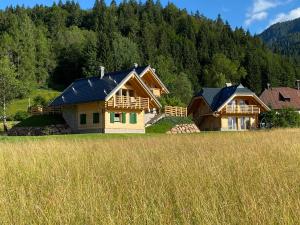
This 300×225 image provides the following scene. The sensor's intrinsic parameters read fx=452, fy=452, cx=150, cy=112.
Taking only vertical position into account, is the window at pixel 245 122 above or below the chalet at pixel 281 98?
below

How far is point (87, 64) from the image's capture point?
8612 centimetres

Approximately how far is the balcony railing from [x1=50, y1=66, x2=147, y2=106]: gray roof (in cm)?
1548

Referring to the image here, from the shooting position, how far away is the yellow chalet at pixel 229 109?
2042 inches

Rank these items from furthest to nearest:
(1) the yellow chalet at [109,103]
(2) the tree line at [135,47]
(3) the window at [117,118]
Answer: (2) the tree line at [135,47] < (3) the window at [117,118] < (1) the yellow chalet at [109,103]

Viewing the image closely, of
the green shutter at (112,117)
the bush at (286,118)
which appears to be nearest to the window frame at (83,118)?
the green shutter at (112,117)

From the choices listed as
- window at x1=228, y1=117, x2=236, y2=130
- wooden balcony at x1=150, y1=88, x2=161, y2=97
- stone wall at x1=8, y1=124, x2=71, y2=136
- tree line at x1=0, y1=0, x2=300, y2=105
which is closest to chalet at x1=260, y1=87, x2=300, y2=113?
tree line at x1=0, y1=0, x2=300, y2=105

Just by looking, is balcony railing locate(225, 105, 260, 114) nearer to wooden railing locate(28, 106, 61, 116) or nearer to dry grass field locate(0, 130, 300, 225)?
wooden railing locate(28, 106, 61, 116)

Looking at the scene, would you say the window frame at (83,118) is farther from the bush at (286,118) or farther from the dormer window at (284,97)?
the dormer window at (284,97)

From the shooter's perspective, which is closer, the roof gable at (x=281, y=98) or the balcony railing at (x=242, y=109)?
the balcony railing at (x=242, y=109)

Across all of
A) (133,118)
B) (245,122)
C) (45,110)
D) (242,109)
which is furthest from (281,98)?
(45,110)

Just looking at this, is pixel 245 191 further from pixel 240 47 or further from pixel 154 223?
pixel 240 47

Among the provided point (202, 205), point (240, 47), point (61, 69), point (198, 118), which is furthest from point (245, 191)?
point (240, 47)

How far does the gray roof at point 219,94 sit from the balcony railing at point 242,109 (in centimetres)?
121

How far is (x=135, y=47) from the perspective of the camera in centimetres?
9450
